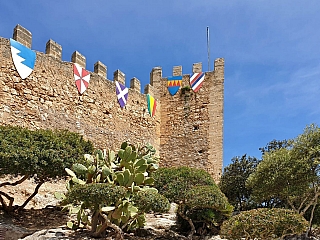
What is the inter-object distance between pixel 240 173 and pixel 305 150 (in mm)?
5152

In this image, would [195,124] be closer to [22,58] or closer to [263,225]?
[22,58]

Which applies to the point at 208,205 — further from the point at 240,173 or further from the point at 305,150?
the point at 240,173

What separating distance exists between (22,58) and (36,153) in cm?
542

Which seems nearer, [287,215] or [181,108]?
[287,215]

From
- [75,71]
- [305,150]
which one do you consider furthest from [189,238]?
[75,71]

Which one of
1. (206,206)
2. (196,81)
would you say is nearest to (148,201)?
(206,206)

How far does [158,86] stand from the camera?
17.7m

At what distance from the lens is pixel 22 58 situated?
11.9 metres

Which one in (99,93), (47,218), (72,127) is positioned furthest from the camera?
(99,93)

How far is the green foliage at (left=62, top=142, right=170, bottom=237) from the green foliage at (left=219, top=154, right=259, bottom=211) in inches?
307

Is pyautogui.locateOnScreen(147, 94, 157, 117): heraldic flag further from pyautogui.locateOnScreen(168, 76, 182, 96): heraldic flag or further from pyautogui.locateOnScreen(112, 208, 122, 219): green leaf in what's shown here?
pyautogui.locateOnScreen(112, 208, 122, 219): green leaf

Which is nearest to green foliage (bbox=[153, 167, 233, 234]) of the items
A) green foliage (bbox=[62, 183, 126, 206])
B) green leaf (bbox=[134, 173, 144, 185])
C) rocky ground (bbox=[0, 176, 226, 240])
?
rocky ground (bbox=[0, 176, 226, 240])

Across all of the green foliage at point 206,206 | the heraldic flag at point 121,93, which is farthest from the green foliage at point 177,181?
the heraldic flag at point 121,93

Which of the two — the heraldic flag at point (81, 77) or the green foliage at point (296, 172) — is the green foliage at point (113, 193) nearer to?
the green foliage at point (296, 172)
